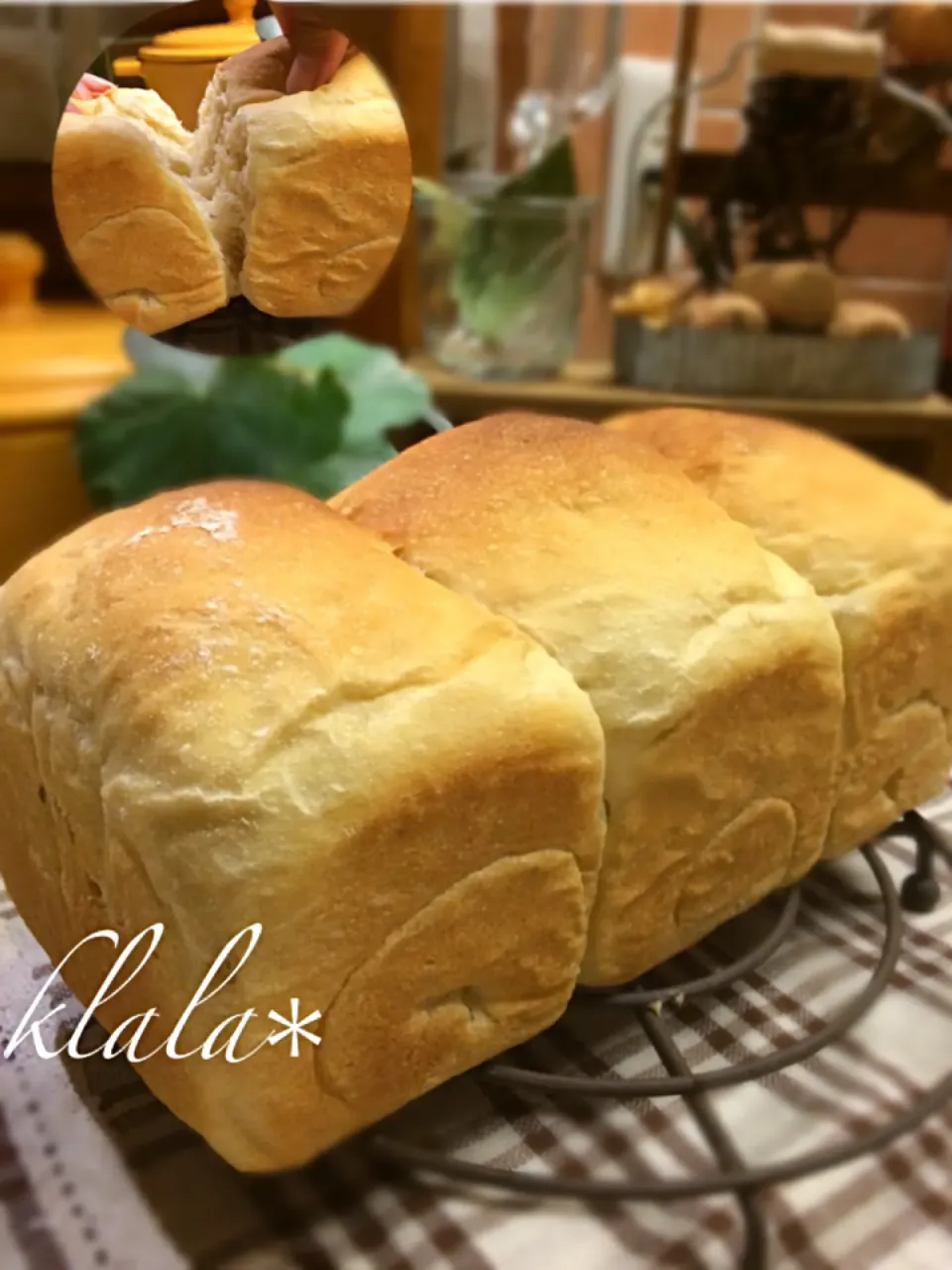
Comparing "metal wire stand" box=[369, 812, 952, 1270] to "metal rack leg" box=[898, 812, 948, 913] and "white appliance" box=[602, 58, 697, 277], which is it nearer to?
"metal rack leg" box=[898, 812, 948, 913]

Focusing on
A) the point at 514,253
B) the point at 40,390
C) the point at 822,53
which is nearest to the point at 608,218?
the point at 514,253

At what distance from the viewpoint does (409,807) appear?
17.8 inches

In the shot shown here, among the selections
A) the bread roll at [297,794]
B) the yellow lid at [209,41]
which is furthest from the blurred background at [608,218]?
the bread roll at [297,794]

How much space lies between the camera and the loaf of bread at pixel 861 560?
64 cm

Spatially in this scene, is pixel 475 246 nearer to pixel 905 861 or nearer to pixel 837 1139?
pixel 905 861

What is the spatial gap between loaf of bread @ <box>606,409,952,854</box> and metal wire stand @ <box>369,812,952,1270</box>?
11 cm

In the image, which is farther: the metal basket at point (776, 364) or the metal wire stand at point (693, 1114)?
the metal basket at point (776, 364)

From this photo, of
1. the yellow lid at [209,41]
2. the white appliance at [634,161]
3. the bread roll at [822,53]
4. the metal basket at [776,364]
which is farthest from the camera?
the white appliance at [634,161]

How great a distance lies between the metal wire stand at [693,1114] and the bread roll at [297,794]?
34 millimetres

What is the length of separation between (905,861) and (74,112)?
74 centimetres

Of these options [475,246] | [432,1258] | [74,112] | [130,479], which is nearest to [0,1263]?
[432,1258]

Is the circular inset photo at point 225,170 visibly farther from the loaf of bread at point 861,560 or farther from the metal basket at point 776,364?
the metal basket at point 776,364

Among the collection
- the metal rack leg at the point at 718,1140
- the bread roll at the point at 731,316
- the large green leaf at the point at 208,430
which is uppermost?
the large green leaf at the point at 208,430

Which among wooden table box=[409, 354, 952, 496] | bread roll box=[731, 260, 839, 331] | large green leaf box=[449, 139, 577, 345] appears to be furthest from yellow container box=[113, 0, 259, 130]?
large green leaf box=[449, 139, 577, 345]
